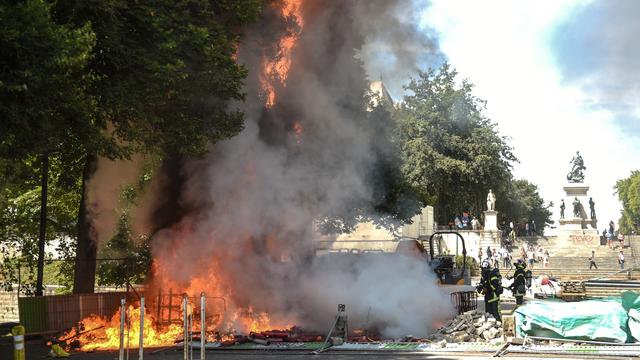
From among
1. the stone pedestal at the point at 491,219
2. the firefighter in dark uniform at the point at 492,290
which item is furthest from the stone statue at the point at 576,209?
the firefighter in dark uniform at the point at 492,290

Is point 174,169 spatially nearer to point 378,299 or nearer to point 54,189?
point 378,299

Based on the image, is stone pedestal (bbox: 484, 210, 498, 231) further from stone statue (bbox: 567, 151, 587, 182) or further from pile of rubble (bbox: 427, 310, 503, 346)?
pile of rubble (bbox: 427, 310, 503, 346)

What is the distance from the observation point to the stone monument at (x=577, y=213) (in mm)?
47875

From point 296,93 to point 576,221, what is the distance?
3544 centimetres

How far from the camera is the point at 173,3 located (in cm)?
1304

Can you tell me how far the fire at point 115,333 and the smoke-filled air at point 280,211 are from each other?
1225 mm

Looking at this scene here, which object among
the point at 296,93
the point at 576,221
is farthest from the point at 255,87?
the point at 576,221

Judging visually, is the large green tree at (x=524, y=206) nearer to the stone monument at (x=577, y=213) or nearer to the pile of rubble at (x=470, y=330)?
the stone monument at (x=577, y=213)

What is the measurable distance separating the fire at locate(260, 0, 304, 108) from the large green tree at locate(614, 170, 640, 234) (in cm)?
9960

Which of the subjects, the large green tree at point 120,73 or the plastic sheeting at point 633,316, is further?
the plastic sheeting at point 633,316

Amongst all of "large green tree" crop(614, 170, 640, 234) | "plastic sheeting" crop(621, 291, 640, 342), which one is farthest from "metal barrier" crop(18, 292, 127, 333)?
"large green tree" crop(614, 170, 640, 234)

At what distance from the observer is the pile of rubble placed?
15.4 m

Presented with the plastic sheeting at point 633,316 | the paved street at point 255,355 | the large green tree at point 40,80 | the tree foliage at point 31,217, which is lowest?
the paved street at point 255,355

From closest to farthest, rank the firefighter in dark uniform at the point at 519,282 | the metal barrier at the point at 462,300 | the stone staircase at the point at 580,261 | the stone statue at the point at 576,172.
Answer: the metal barrier at the point at 462,300 → the firefighter in dark uniform at the point at 519,282 → the stone staircase at the point at 580,261 → the stone statue at the point at 576,172
